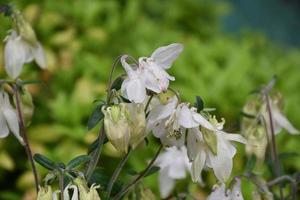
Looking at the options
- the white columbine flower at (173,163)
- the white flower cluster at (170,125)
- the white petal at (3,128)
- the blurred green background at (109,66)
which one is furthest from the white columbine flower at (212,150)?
the blurred green background at (109,66)

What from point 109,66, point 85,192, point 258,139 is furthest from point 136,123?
point 109,66

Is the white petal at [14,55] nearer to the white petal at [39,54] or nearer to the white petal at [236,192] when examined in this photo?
the white petal at [39,54]

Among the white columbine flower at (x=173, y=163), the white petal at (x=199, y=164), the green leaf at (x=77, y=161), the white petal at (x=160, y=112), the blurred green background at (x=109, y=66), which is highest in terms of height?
the white petal at (x=160, y=112)

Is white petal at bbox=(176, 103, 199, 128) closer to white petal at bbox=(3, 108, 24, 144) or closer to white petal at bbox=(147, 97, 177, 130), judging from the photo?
white petal at bbox=(147, 97, 177, 130)

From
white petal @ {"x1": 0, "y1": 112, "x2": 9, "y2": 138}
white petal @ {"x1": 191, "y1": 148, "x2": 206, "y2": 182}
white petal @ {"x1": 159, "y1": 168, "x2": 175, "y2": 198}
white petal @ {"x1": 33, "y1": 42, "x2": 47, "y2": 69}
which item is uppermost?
white petal @ {"x1": 191, "y1": 148, "x2": 206, "y2": 182}

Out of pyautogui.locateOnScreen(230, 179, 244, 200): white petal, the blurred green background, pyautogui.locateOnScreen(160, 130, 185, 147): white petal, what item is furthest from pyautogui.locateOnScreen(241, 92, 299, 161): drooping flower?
the blurred green background

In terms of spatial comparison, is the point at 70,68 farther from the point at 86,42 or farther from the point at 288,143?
the point at 288,143
